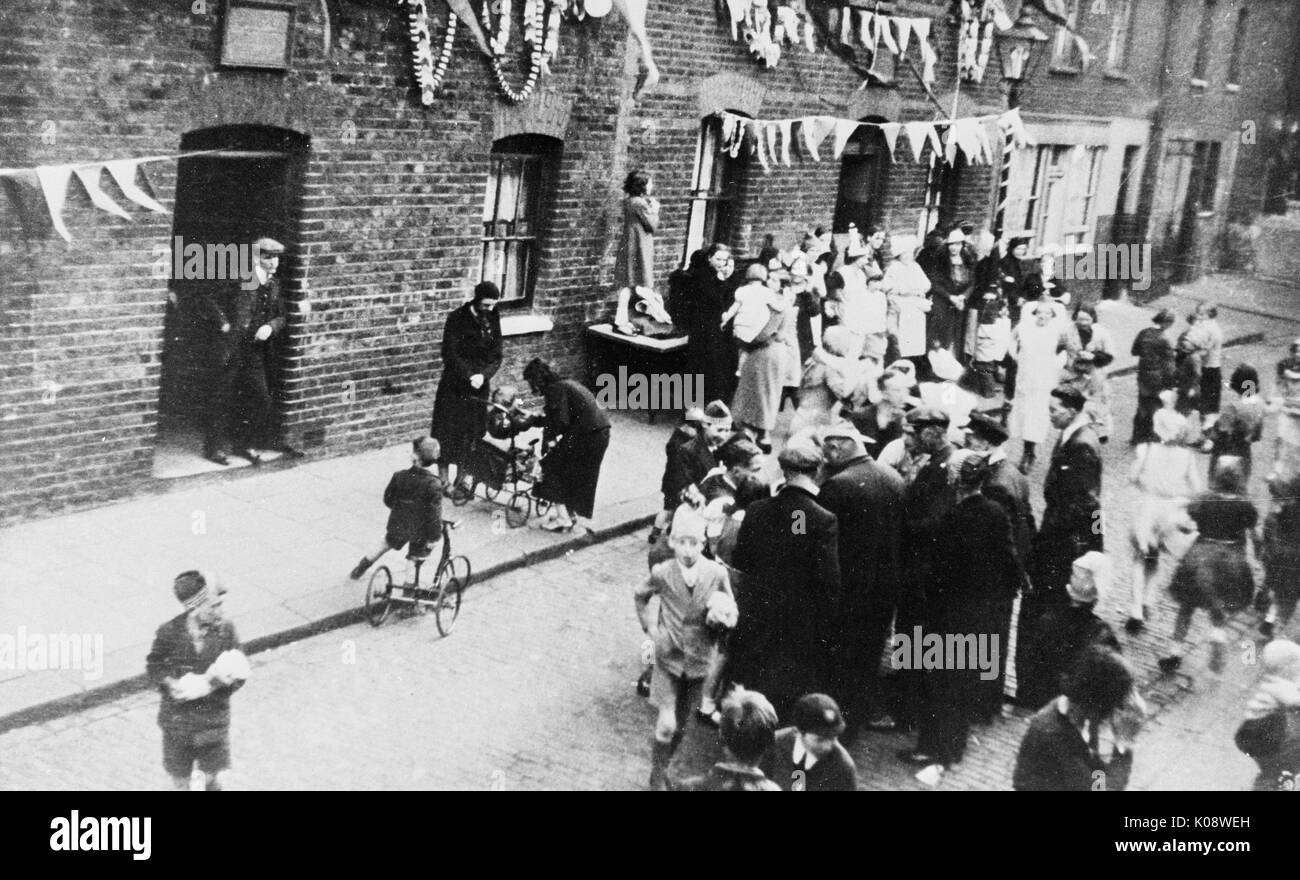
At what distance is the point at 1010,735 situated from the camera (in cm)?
852

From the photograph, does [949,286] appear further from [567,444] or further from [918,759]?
[918,759]

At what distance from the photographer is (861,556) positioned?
25.8ft

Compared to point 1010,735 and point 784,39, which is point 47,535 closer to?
point 1010,735

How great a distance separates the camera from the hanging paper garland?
11.7 m

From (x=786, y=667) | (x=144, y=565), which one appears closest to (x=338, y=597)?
(x=144, y=565)

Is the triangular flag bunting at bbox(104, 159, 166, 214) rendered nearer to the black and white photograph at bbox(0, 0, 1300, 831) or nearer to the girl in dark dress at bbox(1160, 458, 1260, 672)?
the black and white photograph at bbox(0, 0, 1300, 831)

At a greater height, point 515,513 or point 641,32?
point 641,32

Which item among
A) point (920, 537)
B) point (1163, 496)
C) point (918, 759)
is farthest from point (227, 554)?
point (1163, 496)

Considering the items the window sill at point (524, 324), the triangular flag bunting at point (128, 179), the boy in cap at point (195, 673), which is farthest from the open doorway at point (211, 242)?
the boy in cap at point (195, 673)

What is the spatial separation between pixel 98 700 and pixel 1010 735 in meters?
5.08

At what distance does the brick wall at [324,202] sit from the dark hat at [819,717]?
6044 mm

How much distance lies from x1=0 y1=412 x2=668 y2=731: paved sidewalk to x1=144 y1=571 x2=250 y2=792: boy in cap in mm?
1590

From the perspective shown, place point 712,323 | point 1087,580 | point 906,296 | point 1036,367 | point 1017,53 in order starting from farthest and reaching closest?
point 1017,53
point 906,296
point 712,323
point 1036,367
point 1087,580

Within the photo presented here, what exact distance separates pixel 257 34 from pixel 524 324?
13.6 ft
